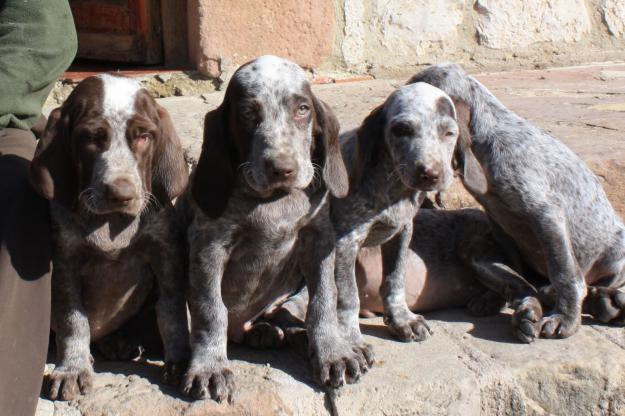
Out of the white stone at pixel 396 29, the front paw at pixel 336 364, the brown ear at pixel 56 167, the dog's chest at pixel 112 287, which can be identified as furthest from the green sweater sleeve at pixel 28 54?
the white stone at pixel 396 29

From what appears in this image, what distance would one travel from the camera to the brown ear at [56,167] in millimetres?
3654

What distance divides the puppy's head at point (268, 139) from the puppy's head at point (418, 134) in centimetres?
31

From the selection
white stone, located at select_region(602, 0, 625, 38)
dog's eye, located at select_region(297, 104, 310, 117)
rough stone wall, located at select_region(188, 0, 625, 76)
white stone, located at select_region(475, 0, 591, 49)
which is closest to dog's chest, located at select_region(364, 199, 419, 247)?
dog's eye, located at select_region(297, 104, 310, 117)

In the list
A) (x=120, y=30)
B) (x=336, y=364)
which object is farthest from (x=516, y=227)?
(x=120, y=30)

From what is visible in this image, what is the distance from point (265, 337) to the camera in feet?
13.9

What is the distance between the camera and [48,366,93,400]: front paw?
3.70 m

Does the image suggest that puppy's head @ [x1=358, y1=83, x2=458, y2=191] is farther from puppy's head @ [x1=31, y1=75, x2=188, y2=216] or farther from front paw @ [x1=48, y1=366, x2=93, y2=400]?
front paw @ [x1=48, y1=366, x2=93, y2=400]

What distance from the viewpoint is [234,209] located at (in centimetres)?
391

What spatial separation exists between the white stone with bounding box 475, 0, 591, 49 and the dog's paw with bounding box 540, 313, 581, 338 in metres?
3.21

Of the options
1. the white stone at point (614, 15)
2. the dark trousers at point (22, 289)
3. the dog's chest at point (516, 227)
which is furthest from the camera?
the white stone at point (614, 15)

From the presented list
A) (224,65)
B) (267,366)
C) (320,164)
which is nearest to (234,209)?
(320,164)

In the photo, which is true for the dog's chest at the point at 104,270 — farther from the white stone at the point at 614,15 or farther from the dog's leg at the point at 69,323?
the white stone at the point at 614,15

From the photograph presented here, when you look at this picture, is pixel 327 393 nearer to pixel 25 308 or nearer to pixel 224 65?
pixel 25 308

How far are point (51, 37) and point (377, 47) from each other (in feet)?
10.0
